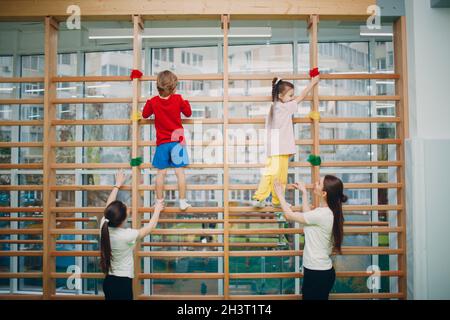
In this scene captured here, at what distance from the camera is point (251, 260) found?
5.32m

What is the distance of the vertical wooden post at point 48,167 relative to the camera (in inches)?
144

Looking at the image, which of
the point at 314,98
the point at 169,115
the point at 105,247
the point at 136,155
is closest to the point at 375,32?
the point at 314,98

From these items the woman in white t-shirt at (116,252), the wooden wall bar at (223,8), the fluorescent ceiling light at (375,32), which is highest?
the fluorescent ceiling light at (375,32)

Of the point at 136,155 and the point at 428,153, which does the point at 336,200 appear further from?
the point at 136,155

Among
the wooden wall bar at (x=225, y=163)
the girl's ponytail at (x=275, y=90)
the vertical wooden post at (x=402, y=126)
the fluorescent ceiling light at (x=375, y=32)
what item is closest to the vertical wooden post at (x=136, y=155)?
the wooden wall bar at (x=225, y=163)

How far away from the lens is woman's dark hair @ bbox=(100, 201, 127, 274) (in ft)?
9.34

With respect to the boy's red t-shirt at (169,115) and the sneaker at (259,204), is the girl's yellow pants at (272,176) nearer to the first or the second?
the sneaker at (259,204)

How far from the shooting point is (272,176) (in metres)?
3.47

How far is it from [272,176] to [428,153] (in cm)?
160

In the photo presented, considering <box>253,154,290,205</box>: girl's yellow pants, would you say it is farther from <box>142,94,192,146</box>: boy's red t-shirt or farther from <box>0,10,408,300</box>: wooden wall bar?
<box>142,94,192,146</box>: boy's red t-shirt

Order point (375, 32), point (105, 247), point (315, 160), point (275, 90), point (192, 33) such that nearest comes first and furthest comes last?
point (105, 247) < point (275, 90) < point (315, 160) < point (375, 32) < point (192, 33)

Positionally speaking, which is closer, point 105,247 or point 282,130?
point 105,247

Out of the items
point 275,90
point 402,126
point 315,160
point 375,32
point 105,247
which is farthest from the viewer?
point 375,32
